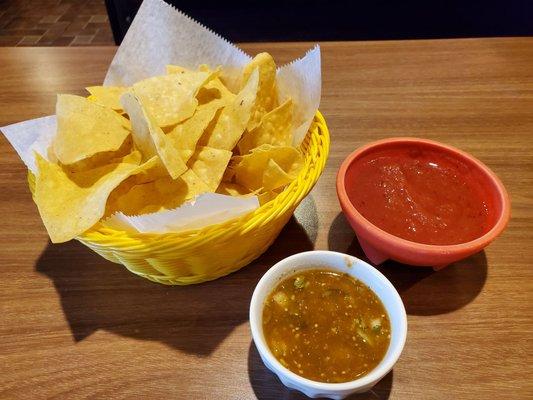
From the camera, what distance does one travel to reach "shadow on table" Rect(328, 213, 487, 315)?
3.08 feet

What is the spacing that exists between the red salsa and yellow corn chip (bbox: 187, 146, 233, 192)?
0.27m

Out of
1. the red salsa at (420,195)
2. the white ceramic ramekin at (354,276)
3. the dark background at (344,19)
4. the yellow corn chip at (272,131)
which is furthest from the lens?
the dark background at (344,19)

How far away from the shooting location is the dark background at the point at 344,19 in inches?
98.2

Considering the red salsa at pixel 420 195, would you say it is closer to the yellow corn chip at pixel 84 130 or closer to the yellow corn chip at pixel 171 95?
the yellow corn chip at pixel 171 95

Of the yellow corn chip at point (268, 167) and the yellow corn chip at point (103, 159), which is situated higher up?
Result: the yellow corn chip at point (103, 159)

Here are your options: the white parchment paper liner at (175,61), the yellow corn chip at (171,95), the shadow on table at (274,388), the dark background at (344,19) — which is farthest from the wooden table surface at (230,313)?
the dark background at (344,19)

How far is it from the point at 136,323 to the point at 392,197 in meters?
0.57

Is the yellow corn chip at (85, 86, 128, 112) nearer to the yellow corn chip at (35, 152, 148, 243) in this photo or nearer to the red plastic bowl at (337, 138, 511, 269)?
the yellow corn chip at (35, 152, 148, 243)

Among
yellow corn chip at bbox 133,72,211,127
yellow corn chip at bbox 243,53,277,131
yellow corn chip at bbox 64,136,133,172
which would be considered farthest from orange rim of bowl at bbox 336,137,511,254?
yellow corn chip at bbox 64,136,133,172

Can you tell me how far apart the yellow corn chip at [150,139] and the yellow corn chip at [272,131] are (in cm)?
18

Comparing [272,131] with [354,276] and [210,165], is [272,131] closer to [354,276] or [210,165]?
[210,165]

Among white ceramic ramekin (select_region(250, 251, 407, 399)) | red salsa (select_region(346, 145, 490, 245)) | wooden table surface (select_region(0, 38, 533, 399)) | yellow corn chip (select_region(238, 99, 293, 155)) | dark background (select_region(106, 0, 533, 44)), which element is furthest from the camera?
dark background (select_region(106, 0, 533, 44))

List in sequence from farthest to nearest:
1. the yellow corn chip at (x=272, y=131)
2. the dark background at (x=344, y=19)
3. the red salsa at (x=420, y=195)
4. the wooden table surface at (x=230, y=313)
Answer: the dark background at (x=344, y=19)
the yellow corn chip at (x=272, y=131)
the red salsa at (x=420, y=195)
the wooden table surface at (x=230, y=313)

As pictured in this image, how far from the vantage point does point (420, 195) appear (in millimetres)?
979
